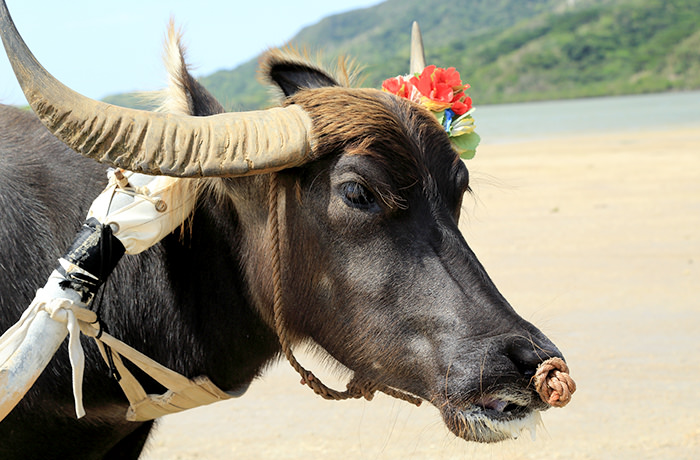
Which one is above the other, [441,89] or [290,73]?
[290,73]

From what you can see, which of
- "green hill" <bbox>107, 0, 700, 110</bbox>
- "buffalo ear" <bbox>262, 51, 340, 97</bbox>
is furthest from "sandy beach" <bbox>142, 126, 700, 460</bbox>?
"green hill" <bbox>107, 0, 700, 110</bbox>

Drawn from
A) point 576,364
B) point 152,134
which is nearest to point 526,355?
point 152,134

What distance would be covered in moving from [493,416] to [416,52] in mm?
1796

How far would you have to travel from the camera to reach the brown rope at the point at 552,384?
2.15m

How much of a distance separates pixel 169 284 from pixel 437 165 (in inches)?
38.5

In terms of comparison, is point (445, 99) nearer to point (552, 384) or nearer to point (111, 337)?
point (552, 384)

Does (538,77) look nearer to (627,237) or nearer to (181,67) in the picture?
(627,237)

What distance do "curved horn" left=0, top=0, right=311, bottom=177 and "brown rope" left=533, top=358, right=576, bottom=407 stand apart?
93 cm

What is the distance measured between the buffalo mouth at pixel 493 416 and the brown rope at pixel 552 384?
0.06 m

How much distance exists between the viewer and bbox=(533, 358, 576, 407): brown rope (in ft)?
7.06

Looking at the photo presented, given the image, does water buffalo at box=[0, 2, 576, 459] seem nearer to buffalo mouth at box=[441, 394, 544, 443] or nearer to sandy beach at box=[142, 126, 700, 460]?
buffalo mouth at box=[441, 394, 544, 443]

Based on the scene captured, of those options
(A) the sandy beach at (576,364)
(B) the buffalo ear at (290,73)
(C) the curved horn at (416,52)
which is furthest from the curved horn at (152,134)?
(C) the curved horn at (416,52)

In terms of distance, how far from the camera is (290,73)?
9.17 feet

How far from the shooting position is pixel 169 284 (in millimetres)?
2645
